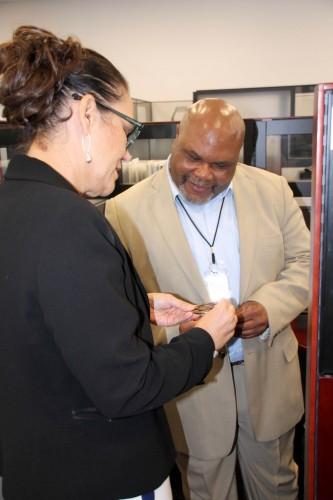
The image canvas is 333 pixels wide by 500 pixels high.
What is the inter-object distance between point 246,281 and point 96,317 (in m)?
0.82

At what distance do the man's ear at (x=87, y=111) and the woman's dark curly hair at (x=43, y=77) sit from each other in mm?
12

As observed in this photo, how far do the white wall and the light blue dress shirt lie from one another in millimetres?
4458

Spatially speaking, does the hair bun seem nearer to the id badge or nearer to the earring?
the earring

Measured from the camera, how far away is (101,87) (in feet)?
2.44

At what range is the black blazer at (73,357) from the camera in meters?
0.65

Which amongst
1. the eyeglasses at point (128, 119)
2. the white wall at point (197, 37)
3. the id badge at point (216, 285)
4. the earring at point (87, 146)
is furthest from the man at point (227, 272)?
the white wall at point (197, 37)

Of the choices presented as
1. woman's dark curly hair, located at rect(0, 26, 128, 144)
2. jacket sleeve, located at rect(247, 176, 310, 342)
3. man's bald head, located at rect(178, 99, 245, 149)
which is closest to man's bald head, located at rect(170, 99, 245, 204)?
man's bald head, located at rect(178, 99, 245, 149)

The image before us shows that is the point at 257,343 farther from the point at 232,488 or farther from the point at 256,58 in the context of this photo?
the point at 256,58

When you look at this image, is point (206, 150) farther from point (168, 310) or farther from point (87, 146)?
point (87, 146)

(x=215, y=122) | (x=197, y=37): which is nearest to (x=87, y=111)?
(x=215, y=122)

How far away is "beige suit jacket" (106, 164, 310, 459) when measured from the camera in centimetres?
139

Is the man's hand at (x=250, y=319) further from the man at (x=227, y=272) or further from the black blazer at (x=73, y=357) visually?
the black blazer at (x=73, y=357)

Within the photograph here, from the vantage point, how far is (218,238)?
145 centimetres

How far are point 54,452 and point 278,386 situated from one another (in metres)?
0.90
